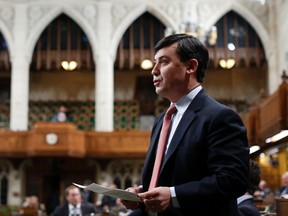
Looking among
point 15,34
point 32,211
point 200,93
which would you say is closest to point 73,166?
point 15,34

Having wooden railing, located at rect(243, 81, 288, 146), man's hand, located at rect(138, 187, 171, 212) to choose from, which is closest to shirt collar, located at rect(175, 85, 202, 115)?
man's hand, located at rect(138, 187, 171, 212)

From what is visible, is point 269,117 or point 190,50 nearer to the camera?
point 190,50

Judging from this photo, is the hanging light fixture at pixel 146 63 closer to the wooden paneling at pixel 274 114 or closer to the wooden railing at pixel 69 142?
the wooden railing at pixel 69 142

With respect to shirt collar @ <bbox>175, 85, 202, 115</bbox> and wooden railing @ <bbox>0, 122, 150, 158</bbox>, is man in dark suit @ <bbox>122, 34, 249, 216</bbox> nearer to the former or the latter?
shirt collar @ <bbox>175, 85, 202, 115</bbox>

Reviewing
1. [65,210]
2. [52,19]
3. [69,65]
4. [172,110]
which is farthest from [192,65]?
[52,19]

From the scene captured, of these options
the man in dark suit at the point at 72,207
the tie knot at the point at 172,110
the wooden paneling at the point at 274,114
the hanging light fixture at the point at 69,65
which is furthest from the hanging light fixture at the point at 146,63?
the tie knot at the point at 172,110

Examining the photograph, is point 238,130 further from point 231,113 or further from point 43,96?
point 43,96

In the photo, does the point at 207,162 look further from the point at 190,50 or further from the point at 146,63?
the point at 146,63

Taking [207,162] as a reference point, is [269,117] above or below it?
above

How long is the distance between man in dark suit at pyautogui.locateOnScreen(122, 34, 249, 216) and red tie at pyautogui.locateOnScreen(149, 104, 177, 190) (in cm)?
3

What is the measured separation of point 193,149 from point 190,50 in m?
0.44

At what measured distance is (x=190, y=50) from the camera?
241cm

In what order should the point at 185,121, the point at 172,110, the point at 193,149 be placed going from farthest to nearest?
the point at 172,110 < the point at 185,121 < the point at 193,149

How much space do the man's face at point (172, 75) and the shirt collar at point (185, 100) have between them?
16mm
